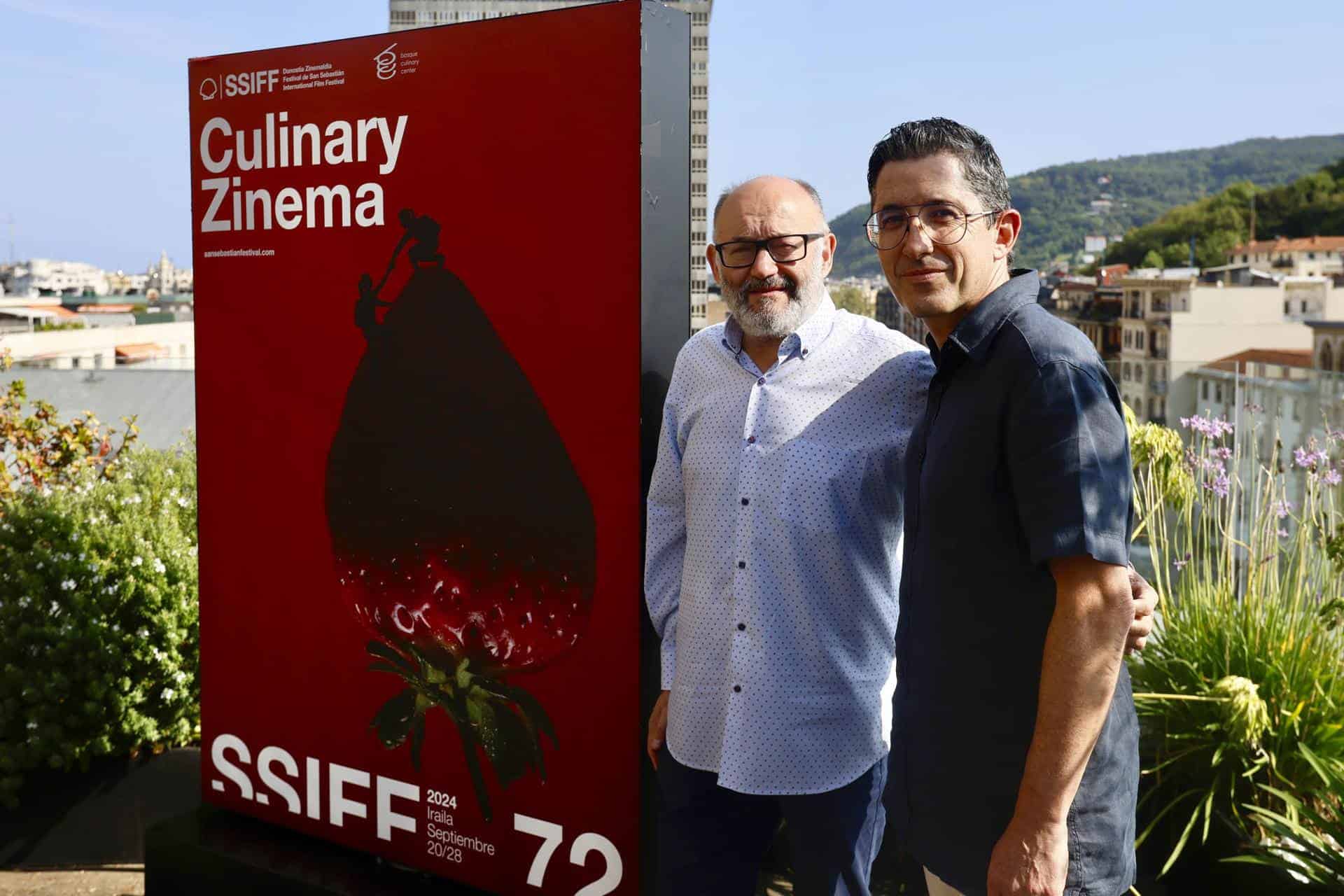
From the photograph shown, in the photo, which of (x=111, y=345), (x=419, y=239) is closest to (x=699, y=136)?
(x=419, y=239)

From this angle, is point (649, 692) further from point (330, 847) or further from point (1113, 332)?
point (1113, 332)

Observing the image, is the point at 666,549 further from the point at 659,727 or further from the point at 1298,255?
the point at 1298,255

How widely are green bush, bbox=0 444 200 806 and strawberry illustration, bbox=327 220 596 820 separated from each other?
158 centimetres

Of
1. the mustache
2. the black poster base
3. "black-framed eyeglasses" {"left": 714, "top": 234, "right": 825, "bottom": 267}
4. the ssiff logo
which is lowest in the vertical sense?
the black poster base

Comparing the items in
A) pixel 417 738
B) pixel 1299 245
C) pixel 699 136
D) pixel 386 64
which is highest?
pixel 1299 245

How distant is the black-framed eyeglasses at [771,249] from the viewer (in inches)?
82.0

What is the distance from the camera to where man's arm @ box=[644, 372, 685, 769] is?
2.25 meters

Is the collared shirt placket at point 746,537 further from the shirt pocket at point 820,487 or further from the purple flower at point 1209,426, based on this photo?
the purple flower at point 1209,426

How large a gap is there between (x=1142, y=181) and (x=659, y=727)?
112 metres

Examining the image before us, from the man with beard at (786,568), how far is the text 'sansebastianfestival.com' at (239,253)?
1374mm

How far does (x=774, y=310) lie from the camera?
2088 millimetres

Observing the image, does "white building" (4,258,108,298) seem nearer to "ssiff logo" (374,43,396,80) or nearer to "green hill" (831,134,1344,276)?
"green hill" (831,134,1344,276)

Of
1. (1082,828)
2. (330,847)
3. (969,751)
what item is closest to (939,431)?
(969,751)

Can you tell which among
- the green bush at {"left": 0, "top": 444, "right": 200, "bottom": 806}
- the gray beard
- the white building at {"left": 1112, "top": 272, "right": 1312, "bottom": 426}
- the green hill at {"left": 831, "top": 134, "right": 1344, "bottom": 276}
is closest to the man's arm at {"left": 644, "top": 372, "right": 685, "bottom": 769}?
the gray beard
